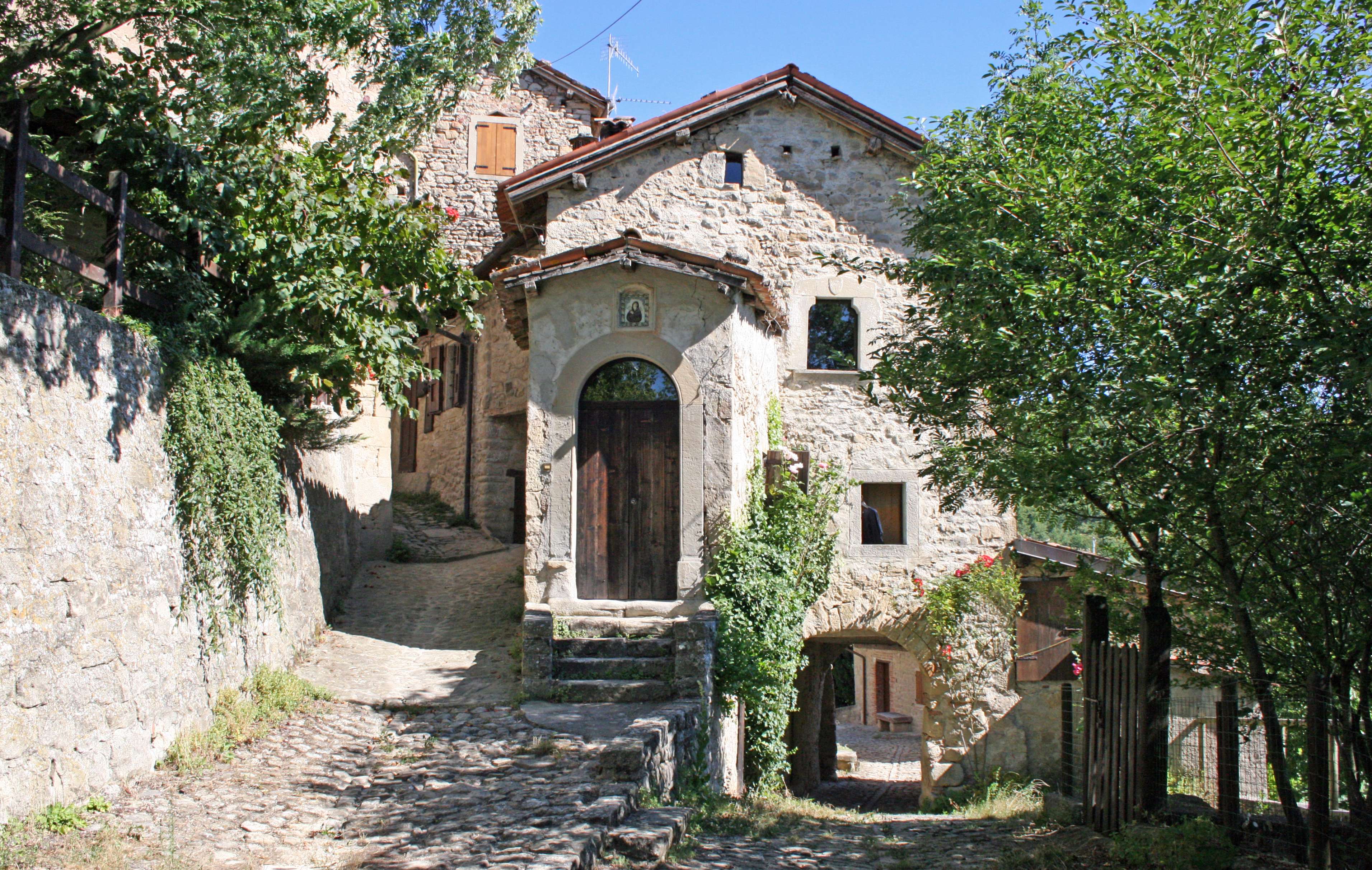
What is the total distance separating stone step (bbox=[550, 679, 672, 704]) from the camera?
9.25 meters

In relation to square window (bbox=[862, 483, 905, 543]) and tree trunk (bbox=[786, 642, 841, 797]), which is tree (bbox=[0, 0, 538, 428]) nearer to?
square window (bbox=[862, 483, 905, 543])

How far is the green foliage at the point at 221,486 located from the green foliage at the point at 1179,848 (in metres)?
6.54

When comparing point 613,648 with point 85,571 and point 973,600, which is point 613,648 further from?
point 973,600

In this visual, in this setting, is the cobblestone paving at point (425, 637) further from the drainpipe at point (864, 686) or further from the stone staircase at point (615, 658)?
the drainpipe at point (864, 686)

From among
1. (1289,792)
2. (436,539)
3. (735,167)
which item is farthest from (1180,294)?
(436,539)

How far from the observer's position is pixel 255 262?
8.45 metres

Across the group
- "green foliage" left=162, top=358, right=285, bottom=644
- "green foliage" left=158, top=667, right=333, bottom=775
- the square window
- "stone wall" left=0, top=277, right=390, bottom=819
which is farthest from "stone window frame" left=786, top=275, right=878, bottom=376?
"stone wall" left=0, top=277, right=390, bottom=819

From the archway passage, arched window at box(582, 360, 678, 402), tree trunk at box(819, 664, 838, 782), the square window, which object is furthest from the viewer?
tree trunk at box(819, 664, 838, 782)

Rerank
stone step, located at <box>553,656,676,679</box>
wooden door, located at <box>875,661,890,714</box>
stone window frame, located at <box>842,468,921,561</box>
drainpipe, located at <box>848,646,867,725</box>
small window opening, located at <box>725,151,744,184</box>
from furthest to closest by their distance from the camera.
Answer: drainpipe, located at <box>848,646,867,725</box> < wooden door, located at <box>875,661,890,714</box> < small window opening, located at <box>725,151,744,184</box> < stone window frame, located at <box>842,468,921,561</box> < stone step, located at <box>553,656,676,679</box>

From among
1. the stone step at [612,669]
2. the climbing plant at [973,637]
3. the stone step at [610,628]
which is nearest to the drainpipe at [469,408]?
the stone step at [610,628]

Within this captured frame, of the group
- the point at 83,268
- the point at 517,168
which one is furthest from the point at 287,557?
the point at 517,168

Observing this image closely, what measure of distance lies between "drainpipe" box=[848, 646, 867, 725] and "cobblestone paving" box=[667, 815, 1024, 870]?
19367 mm

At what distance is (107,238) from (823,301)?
9.11 meters

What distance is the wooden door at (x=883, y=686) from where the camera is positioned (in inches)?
1082
